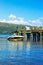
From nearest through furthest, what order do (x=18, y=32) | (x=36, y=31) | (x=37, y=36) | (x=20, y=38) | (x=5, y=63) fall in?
(x=5, y=63)
(x=20, y=38)
(x=36, y=31)
(x=37, y=36)
(x=18, y=32)

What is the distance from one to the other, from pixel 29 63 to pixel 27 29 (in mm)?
85184

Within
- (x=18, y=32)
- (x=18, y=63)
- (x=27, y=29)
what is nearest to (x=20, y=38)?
(x=27, y=29)

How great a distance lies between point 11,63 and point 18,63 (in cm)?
74

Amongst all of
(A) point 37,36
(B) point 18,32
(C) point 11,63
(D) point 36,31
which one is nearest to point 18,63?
(C) point 11,63

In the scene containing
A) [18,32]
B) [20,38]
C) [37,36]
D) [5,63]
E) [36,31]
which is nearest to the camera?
[5,63]

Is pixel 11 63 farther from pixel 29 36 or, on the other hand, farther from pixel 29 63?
pixel 29 36

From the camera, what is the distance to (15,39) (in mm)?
87125

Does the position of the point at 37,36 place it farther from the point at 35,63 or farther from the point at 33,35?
the point at 35,63

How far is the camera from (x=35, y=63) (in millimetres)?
23422

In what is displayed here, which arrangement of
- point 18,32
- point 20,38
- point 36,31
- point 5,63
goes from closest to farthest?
1. point 5,63
2. point 20,38
3. point 36,31
4. point 18,32

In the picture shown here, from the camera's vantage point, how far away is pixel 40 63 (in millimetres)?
23375

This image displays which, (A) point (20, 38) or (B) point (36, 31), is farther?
(B) point (36, 31)

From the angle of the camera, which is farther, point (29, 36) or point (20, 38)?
point (29, 36)

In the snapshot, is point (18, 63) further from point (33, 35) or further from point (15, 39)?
point (33, 35)
